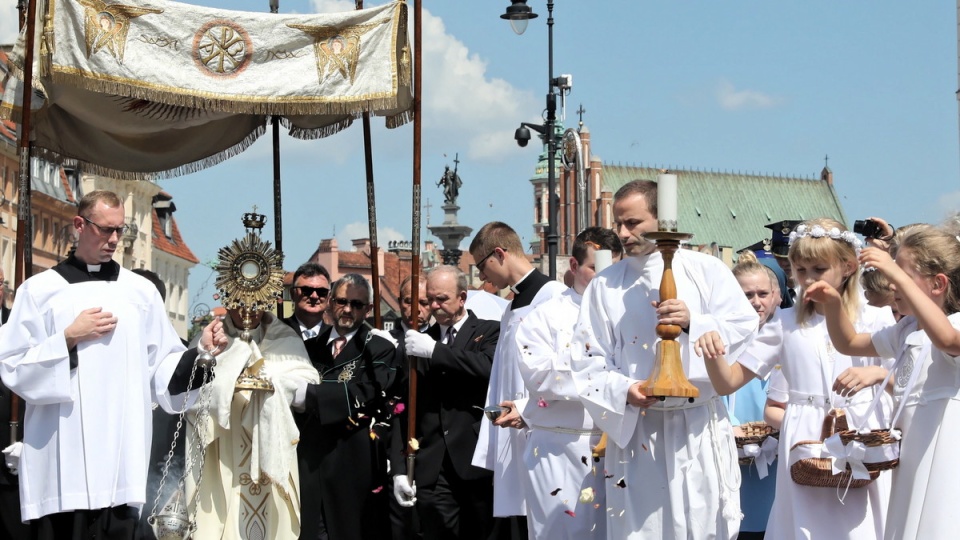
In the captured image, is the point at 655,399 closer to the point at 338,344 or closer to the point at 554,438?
the point at 554,438

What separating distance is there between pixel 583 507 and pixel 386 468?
2140 millimetres

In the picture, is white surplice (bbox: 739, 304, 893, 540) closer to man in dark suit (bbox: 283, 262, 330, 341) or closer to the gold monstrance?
the gold monstrance

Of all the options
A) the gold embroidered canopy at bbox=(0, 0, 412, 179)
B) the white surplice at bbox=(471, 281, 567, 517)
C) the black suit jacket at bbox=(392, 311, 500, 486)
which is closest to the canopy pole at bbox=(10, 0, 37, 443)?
the gold embroidered canopy at bbox=(0, 0, 412, 179)

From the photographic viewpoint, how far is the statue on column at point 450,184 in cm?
3369

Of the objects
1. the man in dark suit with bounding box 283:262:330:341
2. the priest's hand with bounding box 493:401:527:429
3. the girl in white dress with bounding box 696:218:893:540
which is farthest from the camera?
the man in dark suit with bounding box 283:262:330:341

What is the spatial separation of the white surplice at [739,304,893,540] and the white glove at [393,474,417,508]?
264 centimetres

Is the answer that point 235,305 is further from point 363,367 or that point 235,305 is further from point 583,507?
point 583,507

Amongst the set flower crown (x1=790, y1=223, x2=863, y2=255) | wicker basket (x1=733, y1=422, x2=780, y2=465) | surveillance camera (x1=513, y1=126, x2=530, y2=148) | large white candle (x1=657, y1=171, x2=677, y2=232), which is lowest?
wicker basket (x1=733, y1=422, x2=780, y2=465)

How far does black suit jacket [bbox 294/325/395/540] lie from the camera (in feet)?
33.0

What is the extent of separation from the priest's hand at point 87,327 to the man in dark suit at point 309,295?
2.27 meters

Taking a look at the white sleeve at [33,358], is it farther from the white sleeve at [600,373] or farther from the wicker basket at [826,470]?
the wicker basket at [826,470]

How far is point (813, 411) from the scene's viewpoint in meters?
8.12

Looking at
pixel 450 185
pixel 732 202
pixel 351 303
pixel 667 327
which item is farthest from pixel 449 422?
pixel 732 202

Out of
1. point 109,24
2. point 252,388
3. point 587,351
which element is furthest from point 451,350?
point 109,24
